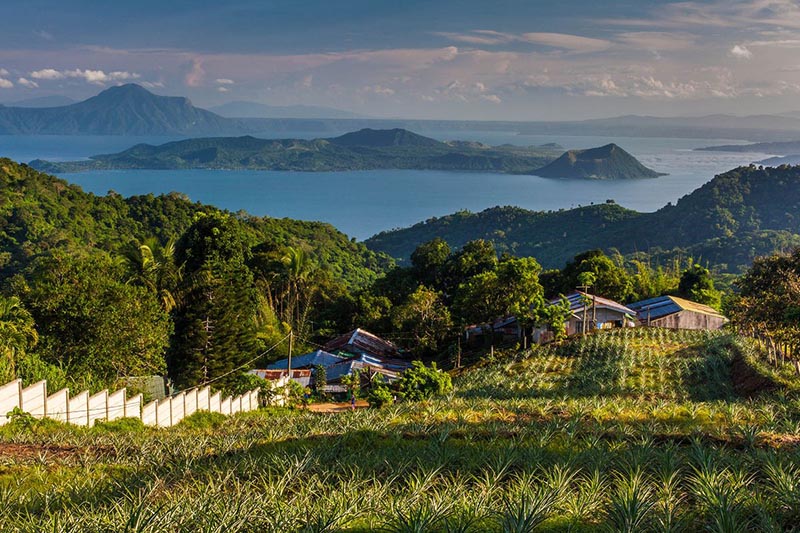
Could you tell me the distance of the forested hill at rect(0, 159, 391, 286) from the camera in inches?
1623

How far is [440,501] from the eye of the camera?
15.3ft

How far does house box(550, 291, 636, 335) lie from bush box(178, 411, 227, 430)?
18.0m

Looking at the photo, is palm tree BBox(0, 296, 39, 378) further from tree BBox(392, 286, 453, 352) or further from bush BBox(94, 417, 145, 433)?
tree BBox(392, 286, 453, 352)

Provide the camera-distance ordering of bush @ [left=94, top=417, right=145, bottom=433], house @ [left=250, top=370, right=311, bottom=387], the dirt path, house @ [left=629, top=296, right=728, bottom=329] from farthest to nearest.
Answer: house @ [left=629, top=296, right=728, bottom=329] → house @ [left=250, top=370, right=311, bottom=387] → the dirt path → bush @ [left=94, top=417, right=145, bottom=433]

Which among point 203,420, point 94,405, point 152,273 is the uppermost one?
point 152,273

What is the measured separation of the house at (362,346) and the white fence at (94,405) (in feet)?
42.8

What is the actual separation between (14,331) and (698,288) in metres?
39.0

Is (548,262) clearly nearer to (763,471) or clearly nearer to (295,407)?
(295,407)

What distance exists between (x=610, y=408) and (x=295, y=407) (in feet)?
36.1

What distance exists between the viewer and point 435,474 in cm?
607

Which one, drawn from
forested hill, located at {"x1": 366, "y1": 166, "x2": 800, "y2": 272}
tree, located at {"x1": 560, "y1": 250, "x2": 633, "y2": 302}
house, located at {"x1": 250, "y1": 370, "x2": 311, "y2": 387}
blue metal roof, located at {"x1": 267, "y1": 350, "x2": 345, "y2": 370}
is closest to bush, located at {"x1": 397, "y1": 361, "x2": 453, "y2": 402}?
house, located at {"x1": 250, "y1": 370, "x2": 311, "y2": 387}

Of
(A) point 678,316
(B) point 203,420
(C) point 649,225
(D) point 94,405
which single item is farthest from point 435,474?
(C) point 649,225

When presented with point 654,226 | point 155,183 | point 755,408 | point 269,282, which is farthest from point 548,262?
point 155,183

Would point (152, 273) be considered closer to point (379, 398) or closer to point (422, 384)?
point (379, 398)
